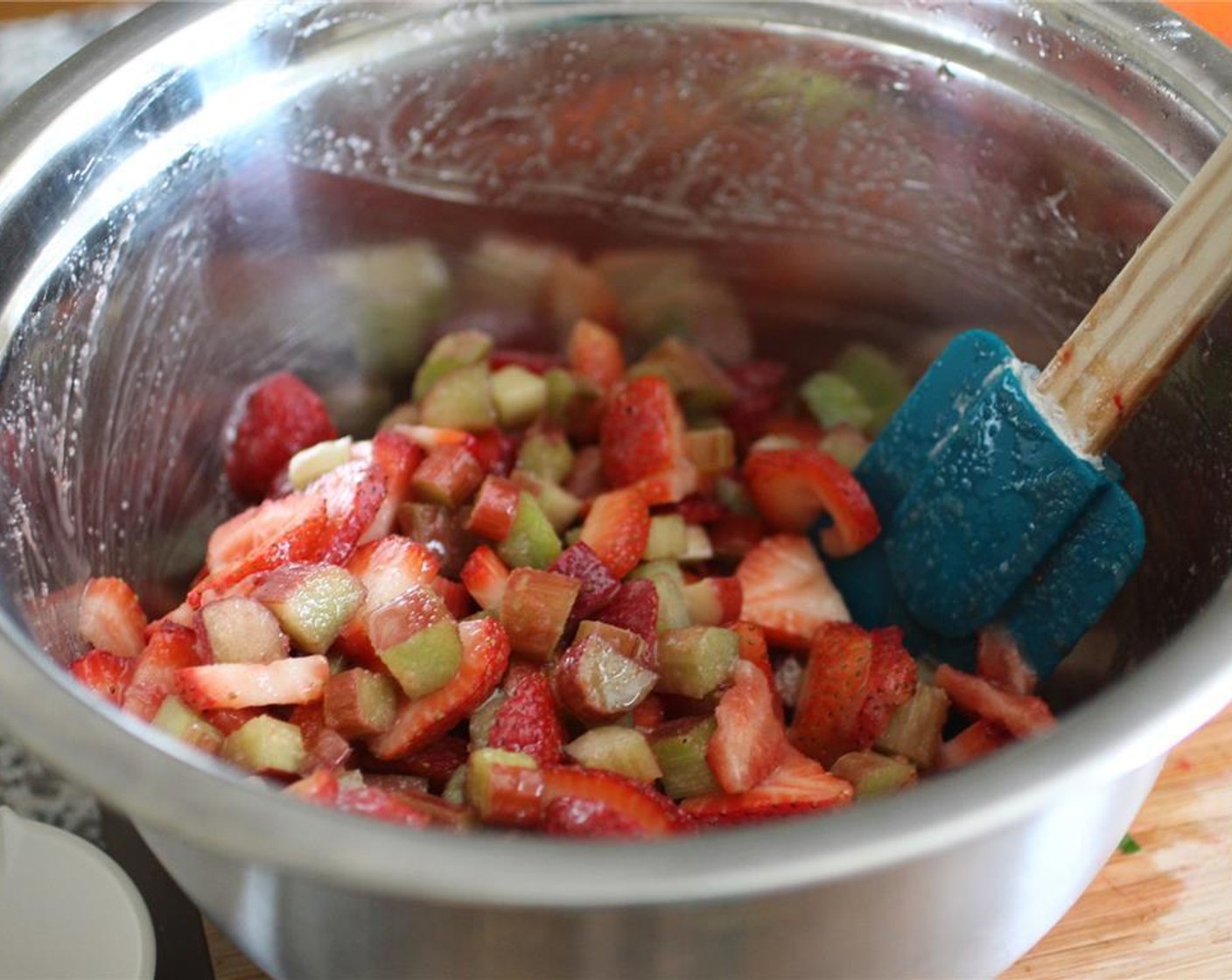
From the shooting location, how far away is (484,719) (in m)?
1.08

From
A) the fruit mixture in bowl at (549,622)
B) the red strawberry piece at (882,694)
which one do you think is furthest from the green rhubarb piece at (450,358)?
the red strawberry piece at (882,694)

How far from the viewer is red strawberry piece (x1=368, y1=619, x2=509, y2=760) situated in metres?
1.06

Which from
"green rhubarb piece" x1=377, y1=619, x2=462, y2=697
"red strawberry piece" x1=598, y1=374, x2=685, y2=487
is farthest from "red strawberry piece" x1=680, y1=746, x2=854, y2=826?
"red strawberry piece" x1=598, y1=374, x2=685, y2=487

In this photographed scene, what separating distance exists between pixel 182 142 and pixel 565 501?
20.2 inches

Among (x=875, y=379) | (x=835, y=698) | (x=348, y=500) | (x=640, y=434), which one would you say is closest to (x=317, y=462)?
(x=348, y=500)

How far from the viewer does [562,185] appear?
1487 millimetres

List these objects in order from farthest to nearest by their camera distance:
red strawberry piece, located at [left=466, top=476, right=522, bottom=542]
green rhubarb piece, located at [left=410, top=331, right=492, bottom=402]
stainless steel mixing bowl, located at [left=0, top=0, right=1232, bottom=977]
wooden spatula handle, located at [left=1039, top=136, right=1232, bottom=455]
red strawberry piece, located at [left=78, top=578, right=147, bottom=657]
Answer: green rhubarb piece, located at [left=410, top=331, right=492, bottom=402], red strawberry piece, located at [left=466, top=476, right=522, bottom=542], red strawberry piece, located at [left=78, top=578, right=147, bottom=657], wooden spatula handle, located at [left=1039, top=136, right=1232, bottom=455], stainless steel mixing bowl, located at [left=0, top=0, right=1232, bottom=977]

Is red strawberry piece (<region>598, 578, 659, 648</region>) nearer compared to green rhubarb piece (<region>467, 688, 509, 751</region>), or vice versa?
green rhubarb piece (<region>467, 688, 509, 751</region>)

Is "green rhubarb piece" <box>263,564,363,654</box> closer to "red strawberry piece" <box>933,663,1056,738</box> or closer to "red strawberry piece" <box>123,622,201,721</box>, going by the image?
"red strawberry piece" <box>123,622,201,721</box>

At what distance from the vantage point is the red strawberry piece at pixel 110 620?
3.75 feet

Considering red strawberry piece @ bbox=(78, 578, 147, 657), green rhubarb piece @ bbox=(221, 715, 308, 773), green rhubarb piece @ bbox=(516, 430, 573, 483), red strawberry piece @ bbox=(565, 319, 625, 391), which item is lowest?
A: red strawberry piece @ bbox=(78, 578, 147, 657)

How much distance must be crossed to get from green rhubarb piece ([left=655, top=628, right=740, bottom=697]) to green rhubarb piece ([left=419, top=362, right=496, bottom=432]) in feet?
1.31

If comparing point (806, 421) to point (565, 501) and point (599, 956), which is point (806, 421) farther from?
point (599, 956)

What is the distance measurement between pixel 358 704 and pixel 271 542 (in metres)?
0.22
